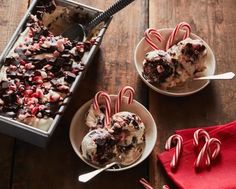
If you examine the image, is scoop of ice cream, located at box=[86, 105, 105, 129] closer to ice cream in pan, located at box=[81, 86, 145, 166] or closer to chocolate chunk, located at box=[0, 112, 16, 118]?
ice cream in pan, located at box=[81, 86, 145, 166]

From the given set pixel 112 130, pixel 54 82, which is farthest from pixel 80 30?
pixel 112 130

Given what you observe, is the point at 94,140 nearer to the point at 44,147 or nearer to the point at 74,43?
the point at 44,147

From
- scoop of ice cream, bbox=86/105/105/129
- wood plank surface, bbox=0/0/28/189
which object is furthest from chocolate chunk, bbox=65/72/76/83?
wood plank surface, bbox=0/0/28/189

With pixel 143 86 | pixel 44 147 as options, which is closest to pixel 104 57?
pixel 143 86

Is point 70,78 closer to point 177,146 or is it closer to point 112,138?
point 112,138

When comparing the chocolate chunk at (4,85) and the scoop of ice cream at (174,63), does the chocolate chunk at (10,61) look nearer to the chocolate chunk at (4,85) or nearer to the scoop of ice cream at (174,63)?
the chocolate chunk at (4,85)
